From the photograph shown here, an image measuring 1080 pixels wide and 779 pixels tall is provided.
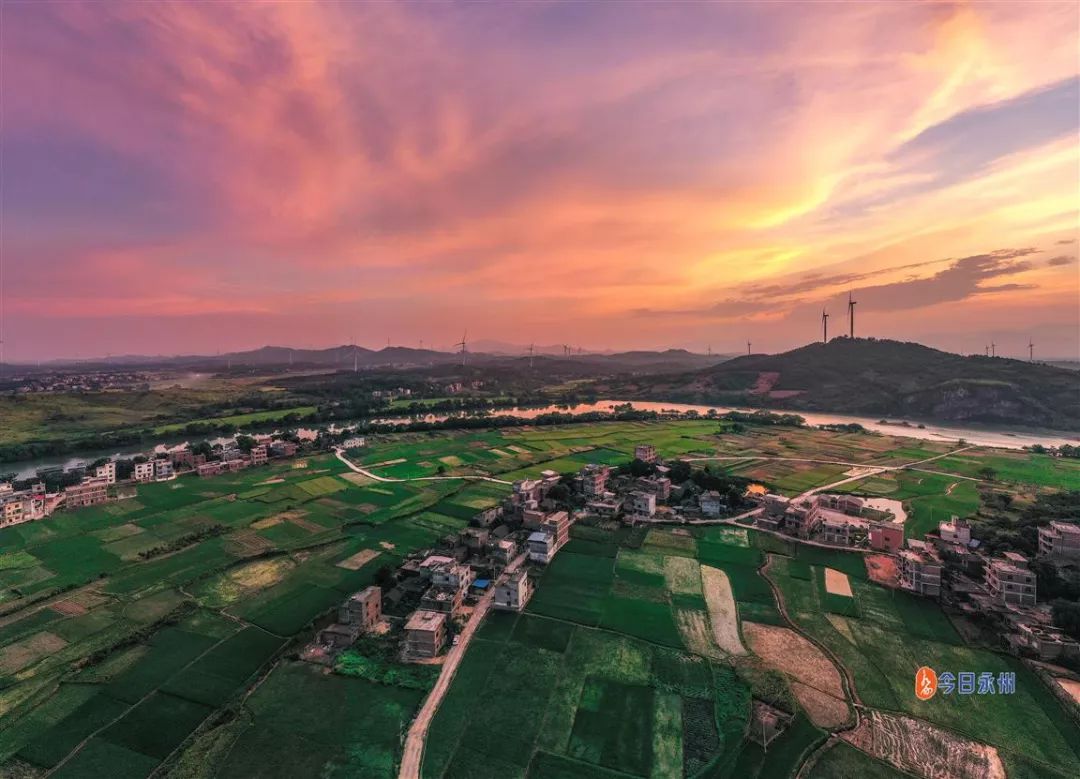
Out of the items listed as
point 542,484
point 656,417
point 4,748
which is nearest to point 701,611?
point 542,484

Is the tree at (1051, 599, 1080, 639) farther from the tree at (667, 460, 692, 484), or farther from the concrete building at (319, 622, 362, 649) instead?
the concrete building at (319, 622, 362, 649)

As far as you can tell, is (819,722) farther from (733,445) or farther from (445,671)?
(733,445)

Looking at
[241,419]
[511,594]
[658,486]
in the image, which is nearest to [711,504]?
[658,486]

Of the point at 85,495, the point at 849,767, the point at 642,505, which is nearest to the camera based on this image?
the point at 849,767

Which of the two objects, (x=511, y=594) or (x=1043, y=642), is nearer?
(x=1043, y=642)

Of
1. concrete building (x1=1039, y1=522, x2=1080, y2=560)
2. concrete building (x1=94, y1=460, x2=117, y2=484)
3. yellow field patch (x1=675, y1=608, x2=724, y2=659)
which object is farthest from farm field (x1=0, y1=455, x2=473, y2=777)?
concrete building (x1=1039, y1=522, x2=1080, y2=560)

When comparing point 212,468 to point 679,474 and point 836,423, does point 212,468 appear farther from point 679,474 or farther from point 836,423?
point 836,423
